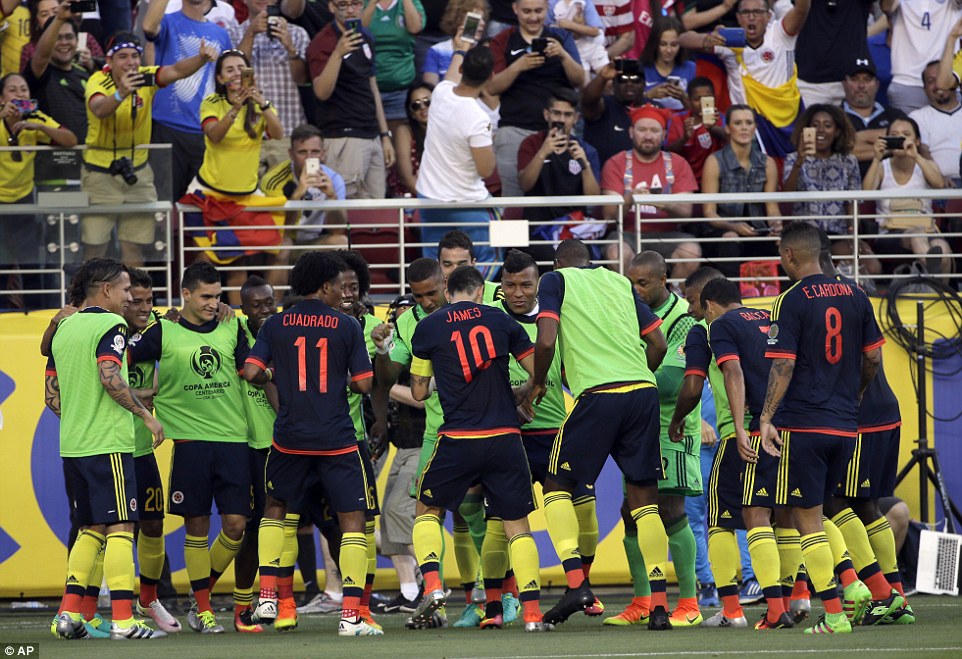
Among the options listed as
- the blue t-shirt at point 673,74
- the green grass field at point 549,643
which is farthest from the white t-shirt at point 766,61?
the green grass field at point 549,643

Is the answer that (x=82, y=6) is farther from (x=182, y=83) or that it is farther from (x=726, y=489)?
(x=726, y=489)

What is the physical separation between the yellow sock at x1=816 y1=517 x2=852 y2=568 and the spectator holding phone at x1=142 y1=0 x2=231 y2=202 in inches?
297

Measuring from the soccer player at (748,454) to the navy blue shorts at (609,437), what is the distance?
56 cm

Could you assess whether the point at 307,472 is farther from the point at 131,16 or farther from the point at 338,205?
the point at 131,16

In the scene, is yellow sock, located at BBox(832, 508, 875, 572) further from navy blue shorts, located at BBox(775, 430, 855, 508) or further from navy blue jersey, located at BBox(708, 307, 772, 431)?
navy blue jersey, located at BBox(708, 307, 772, 431)

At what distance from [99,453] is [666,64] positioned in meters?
8.69

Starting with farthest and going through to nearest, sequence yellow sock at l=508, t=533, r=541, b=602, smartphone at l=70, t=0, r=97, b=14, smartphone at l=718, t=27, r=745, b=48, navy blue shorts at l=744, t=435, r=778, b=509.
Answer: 1. smartphone at l=718, t=27, r=745, b=48
2. smartphone at l=70, t=0, r=97, b=14
3. yellow sock at l=508, t=533, r=541, b=602
4. navy blue shorts at l=744, t=435, r=778, b=509

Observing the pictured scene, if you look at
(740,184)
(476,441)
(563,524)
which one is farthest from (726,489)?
(740,184)

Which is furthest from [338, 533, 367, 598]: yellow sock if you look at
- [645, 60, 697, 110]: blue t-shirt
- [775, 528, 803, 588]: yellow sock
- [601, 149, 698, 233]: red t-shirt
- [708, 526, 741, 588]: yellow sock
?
[645, 60, 697, 110]: blue t-shirt

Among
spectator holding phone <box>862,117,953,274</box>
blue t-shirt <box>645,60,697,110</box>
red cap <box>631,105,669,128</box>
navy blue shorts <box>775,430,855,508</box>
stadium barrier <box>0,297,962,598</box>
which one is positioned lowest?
stadium barrier <box>0,297,962,598</box>

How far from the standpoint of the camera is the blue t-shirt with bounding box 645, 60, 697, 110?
1545 cm

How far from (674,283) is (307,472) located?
219 inches

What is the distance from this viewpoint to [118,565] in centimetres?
923

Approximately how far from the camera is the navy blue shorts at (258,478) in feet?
35.3
